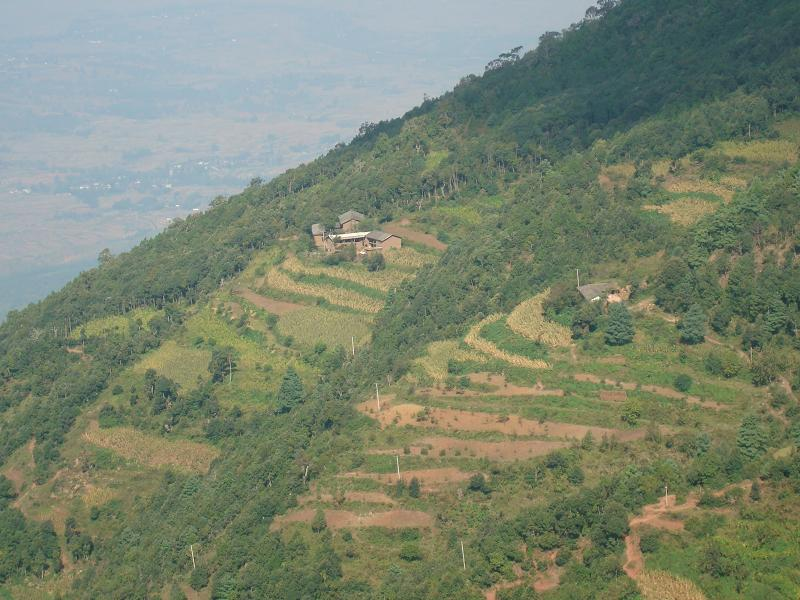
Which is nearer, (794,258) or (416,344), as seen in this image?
(794,258)

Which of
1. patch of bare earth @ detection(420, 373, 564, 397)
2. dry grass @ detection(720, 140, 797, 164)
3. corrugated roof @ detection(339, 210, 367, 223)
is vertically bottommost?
patch of bare earth @ detection(420, 373, 564, 397)

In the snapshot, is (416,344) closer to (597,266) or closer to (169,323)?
(597,266)

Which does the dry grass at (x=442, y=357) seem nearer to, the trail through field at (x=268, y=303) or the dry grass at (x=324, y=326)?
the dry grass at (x=324, y=326)

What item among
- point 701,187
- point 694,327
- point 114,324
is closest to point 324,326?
point 114,324

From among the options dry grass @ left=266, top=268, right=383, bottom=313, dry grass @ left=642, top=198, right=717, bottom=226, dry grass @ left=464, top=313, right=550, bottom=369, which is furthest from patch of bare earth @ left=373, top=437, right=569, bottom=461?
dry grass @ left=266, top=268, right=383, bottom=313

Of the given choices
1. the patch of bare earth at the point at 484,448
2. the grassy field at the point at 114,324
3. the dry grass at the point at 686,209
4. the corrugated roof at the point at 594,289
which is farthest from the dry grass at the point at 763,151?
the grassy field at the point at 114,324

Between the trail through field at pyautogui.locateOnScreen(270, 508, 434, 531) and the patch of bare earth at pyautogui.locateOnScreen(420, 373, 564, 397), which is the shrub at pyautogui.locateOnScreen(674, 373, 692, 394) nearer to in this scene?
the patch of bare earth at pyautogui.locateOnScreen(420, 373, 564, 397)

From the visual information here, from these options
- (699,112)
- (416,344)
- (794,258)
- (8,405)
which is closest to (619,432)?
(794,258)
